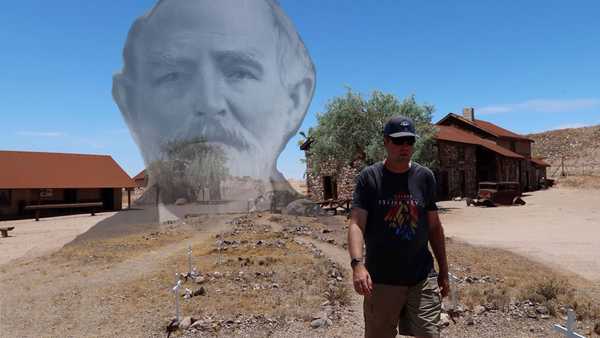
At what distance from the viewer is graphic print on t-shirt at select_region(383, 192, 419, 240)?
9.41 ft

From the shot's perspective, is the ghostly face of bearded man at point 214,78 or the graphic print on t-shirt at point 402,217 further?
the ghostly face of bearded man at point 214,78

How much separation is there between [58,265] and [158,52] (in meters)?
6.19

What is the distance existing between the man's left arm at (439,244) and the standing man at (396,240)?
0.09 m

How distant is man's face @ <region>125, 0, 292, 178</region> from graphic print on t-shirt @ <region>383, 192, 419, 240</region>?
10.3 m

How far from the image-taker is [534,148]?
6378 cm

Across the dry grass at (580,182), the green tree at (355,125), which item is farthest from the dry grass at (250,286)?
the dry grass at (580,182)

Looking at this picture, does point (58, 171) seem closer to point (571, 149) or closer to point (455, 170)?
point (455, 170)

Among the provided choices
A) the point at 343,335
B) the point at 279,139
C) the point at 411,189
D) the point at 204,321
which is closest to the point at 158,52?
the point at 279,139

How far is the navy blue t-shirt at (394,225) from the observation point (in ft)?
9.40

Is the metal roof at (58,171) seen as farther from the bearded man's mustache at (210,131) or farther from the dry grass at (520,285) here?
the dry grass at (520,285)

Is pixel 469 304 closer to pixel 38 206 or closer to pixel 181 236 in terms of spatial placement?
pixel 181 236

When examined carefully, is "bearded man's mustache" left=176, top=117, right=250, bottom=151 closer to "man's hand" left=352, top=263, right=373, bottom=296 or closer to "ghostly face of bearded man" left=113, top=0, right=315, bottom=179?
"ghostly face of bearded man" left=113, top=0, right=315, bottom=179

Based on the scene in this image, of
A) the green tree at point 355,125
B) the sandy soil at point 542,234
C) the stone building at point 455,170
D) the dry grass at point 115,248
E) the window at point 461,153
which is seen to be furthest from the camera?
the window at point 461,153

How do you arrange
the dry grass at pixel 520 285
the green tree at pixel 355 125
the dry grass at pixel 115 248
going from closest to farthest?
the dry grass at pixel 520 285 < the dry grass at pixel 115 248 < the green tree at pixel 355 125
